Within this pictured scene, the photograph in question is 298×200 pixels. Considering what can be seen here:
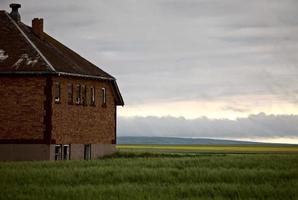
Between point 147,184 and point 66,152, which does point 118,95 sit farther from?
point 147,184

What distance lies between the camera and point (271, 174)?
104ft

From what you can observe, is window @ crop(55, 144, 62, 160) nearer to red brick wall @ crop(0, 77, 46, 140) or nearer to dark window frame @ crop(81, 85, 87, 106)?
red brick wall @ crop(0, 77, 46, 140)

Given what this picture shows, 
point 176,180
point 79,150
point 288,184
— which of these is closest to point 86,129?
point 79,150

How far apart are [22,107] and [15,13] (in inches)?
422

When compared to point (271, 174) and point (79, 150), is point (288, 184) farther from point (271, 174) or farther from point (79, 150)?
point (79, 150)

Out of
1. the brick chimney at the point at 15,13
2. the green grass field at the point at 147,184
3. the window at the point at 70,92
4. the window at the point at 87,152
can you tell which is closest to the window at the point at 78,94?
the window at the point at 70,92

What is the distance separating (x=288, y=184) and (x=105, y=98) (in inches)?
1276

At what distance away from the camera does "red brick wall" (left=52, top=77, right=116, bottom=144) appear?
167ft

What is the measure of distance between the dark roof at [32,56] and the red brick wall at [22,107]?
842 mm

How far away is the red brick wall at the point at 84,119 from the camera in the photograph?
50.9 m

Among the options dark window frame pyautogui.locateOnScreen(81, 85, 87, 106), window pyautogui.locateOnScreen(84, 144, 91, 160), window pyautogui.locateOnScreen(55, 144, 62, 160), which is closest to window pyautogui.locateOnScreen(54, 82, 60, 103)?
window pyautogui.locateOnScreen(55, 144, 62, 160)

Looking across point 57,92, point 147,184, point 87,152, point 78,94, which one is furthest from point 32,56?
point 147,184

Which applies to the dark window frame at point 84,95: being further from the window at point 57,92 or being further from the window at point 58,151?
the window at point 58,151

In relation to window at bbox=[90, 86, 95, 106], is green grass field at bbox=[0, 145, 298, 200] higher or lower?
lower
